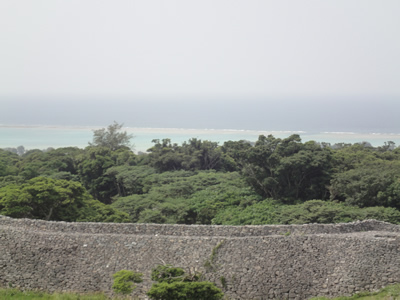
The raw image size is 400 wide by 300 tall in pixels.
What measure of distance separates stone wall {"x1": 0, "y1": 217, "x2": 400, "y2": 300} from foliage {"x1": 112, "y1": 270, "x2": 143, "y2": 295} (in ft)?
0.75

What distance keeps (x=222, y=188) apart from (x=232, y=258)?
17783mm

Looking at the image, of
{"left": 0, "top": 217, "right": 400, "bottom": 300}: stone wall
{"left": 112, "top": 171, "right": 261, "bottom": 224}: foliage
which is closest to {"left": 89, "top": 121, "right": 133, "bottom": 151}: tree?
{"left": 112, "top": 171, "right": 261, "bottom": 224}: foliage

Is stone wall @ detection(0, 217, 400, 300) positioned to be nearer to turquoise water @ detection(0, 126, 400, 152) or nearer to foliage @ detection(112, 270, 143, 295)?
foliage @ detection(112, 270, 143, 295)

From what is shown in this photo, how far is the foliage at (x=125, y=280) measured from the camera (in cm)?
1278

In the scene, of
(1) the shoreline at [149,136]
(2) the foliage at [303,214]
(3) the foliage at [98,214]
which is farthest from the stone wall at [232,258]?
(1) the shoreline at [149,136]

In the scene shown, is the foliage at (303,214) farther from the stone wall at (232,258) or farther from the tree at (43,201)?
the tree at (43,201)

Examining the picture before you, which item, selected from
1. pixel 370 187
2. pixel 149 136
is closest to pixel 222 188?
pixel 370 187

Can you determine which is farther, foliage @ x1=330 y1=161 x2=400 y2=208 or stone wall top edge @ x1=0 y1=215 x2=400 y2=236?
foliage @ x1=330 y1=161 x2=400 y2=208

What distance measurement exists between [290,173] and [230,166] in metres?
14.2

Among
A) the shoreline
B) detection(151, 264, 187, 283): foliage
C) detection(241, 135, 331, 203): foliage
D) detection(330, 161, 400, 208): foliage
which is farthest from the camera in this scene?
the shoreline

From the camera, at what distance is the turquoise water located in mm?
76750

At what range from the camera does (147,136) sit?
88562mm

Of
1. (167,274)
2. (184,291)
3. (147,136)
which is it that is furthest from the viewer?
(147,136)

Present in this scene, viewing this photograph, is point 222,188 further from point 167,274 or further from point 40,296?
point 40,296
